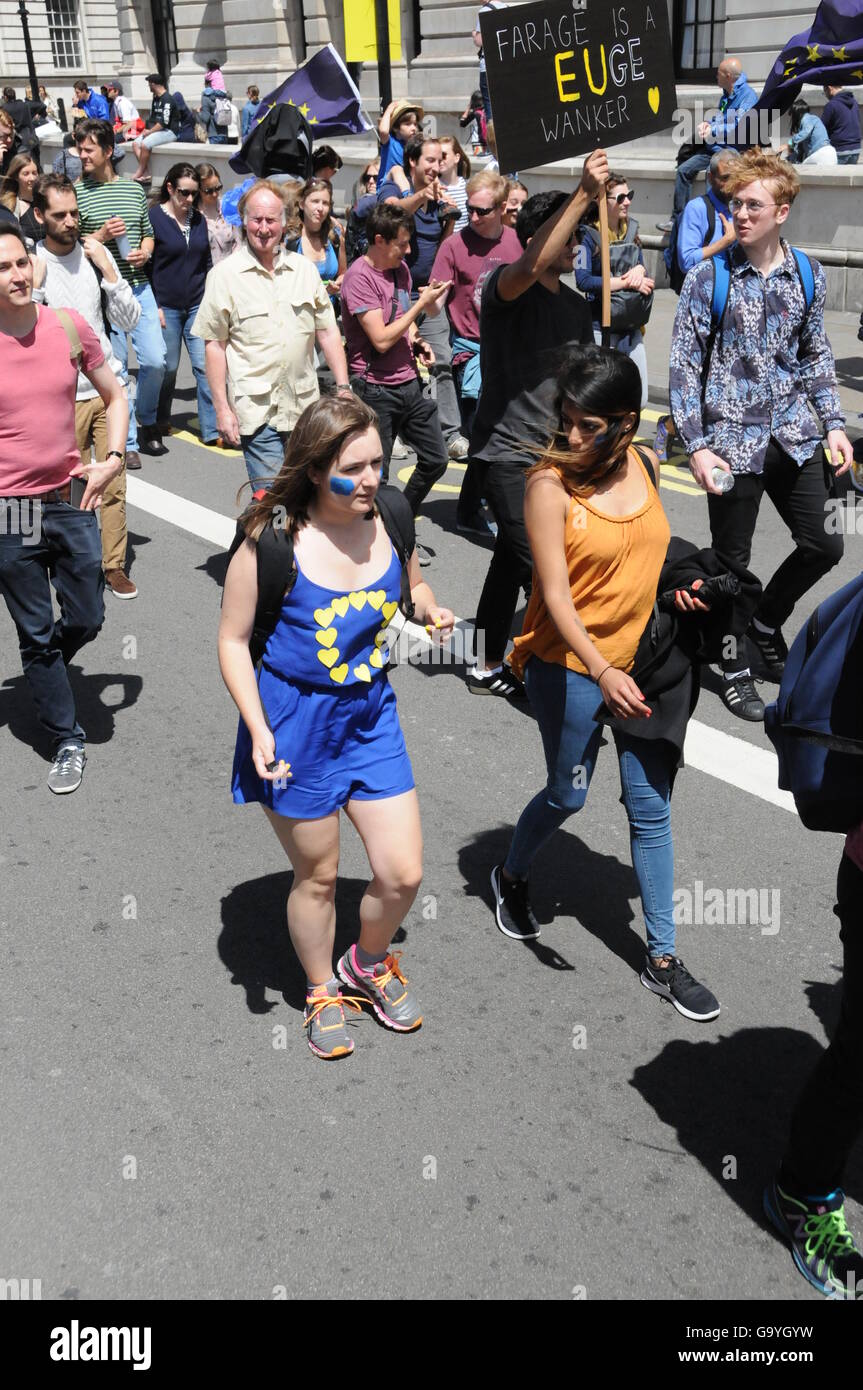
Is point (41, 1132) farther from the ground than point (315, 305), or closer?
closer

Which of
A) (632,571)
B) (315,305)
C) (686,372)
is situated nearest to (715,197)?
(315,305)

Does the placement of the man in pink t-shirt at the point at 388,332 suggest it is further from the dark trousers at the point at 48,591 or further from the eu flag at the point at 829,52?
the eu flag at the point at 829,52

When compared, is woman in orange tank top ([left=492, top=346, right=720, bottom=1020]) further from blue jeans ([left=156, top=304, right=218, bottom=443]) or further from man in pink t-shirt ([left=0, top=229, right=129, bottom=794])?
blue jeans ([left=156, top=304, right=218, bottom=443])

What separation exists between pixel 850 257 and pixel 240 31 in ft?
78.8

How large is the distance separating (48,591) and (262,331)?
2.07 metres

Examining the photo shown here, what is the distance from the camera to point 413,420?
7.48m

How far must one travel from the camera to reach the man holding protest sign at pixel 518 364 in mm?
5672

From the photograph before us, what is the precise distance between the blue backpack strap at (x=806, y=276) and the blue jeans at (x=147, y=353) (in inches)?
198

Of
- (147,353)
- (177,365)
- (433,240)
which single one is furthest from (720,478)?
(177,365)

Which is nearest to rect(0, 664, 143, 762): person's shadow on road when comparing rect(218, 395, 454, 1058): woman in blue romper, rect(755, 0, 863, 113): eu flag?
rect(218, 395, 454, 1058): woman in blue romper

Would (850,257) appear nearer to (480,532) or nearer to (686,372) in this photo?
(480,532)

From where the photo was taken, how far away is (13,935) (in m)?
4.45

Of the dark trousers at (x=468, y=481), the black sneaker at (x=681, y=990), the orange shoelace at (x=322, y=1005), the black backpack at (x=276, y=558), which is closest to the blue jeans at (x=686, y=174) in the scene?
the dark trousers at (x=468, y=481)

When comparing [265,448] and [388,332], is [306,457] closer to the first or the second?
[265,448]
